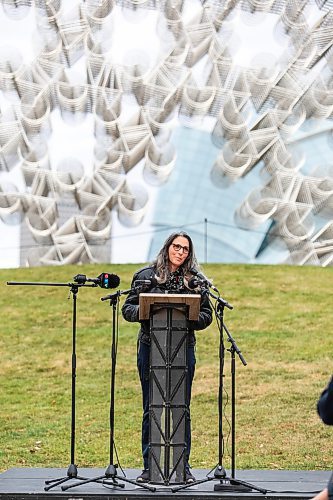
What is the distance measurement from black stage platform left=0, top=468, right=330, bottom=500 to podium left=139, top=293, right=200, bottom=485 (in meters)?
0.16

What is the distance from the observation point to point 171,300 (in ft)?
20.2

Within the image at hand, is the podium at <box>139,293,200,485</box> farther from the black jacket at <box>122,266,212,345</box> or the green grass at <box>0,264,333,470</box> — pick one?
the green grass at <box>0,264,333,470</box>

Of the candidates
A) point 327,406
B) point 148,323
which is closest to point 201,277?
point 148,323

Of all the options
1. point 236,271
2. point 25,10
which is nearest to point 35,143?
point 25,10

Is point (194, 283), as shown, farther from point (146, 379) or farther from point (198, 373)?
point (198, 373)

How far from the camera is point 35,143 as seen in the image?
61.5 feet

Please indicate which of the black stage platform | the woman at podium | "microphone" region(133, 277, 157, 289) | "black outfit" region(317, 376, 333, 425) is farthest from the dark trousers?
"black outfit" region(317, 376, 333, 425)

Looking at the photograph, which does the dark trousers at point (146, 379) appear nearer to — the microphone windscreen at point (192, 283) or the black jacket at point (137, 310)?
the black jacket at point (137, 310)

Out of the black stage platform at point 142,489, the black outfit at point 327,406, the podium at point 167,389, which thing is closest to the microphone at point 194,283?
the podium at point 167,389

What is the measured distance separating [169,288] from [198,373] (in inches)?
262

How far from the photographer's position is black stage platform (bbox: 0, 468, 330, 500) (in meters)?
5.91

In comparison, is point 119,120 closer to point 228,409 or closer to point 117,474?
point 228,409

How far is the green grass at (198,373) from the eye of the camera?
10.1m

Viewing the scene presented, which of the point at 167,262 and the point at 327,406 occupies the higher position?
the point at 167,262
